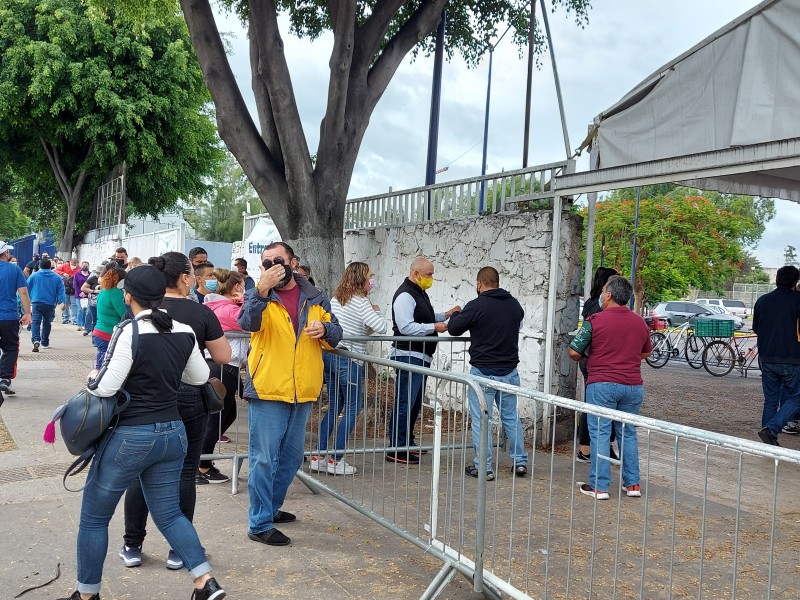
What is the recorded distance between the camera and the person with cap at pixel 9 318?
9906 mm

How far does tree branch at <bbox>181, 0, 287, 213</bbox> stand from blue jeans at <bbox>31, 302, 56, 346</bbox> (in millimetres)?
6620

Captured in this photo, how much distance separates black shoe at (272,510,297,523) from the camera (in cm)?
542

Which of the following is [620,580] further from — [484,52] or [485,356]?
[484,52]

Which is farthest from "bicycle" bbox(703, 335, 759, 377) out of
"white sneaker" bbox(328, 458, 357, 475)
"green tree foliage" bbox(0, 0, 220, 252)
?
"green tree foliage" bbox(0, 0, 220, 252)

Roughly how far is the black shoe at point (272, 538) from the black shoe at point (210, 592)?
1099 mm

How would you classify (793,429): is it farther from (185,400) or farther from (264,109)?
(185,400)

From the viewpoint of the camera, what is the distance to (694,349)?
56.1 feet

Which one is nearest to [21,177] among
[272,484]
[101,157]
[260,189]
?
[101,157]

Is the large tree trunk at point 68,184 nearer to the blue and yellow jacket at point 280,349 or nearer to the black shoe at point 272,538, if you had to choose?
the blue and yellow jacket at point 280,349

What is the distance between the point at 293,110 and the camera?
31.7ft

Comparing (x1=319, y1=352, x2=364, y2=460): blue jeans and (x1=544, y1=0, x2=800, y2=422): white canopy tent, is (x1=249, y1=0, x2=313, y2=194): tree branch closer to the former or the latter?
(x1=544, y1=0, x2=800, y2=422): white canopy tent

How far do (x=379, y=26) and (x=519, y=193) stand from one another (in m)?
3.26

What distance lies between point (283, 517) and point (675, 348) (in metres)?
14.1

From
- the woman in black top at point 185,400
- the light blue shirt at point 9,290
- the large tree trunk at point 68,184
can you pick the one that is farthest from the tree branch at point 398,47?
the large tree trunk at point 68,184
